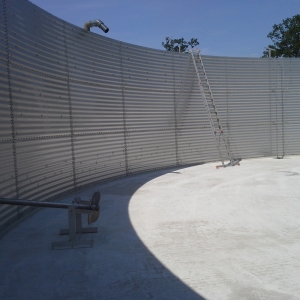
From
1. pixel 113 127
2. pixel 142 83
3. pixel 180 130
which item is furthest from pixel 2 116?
pixel 180 130

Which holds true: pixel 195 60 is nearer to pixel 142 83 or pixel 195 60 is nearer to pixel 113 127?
pixel 142 83

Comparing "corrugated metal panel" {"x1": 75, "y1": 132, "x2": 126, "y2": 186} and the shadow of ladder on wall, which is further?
the shadow of ladder on wall

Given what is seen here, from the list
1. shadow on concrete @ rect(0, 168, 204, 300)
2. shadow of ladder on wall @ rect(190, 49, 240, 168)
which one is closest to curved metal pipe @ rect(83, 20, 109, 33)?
A: shadow of ladder on wall @ rect(190, 49, 240, 168)

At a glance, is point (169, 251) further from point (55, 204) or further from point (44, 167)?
point (44, 167)

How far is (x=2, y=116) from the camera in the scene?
5.86 meters

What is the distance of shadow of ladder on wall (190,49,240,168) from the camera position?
42.2 feet

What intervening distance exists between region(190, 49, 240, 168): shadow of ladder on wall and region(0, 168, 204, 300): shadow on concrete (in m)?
7.40

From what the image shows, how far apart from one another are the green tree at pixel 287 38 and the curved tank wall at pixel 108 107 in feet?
84.1

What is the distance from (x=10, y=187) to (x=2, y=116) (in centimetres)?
112

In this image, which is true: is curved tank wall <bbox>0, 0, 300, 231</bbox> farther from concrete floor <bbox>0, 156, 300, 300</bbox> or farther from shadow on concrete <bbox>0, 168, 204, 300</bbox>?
concrete floor <bbox>0, 156, 300, 300</bbox>

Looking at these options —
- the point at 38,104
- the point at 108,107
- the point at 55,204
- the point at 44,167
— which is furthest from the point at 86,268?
the point at 108,107

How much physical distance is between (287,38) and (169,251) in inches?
1560

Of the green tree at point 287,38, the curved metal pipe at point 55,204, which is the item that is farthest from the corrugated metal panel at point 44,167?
the green tree at point 287,38

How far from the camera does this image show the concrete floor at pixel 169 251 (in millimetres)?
3889
